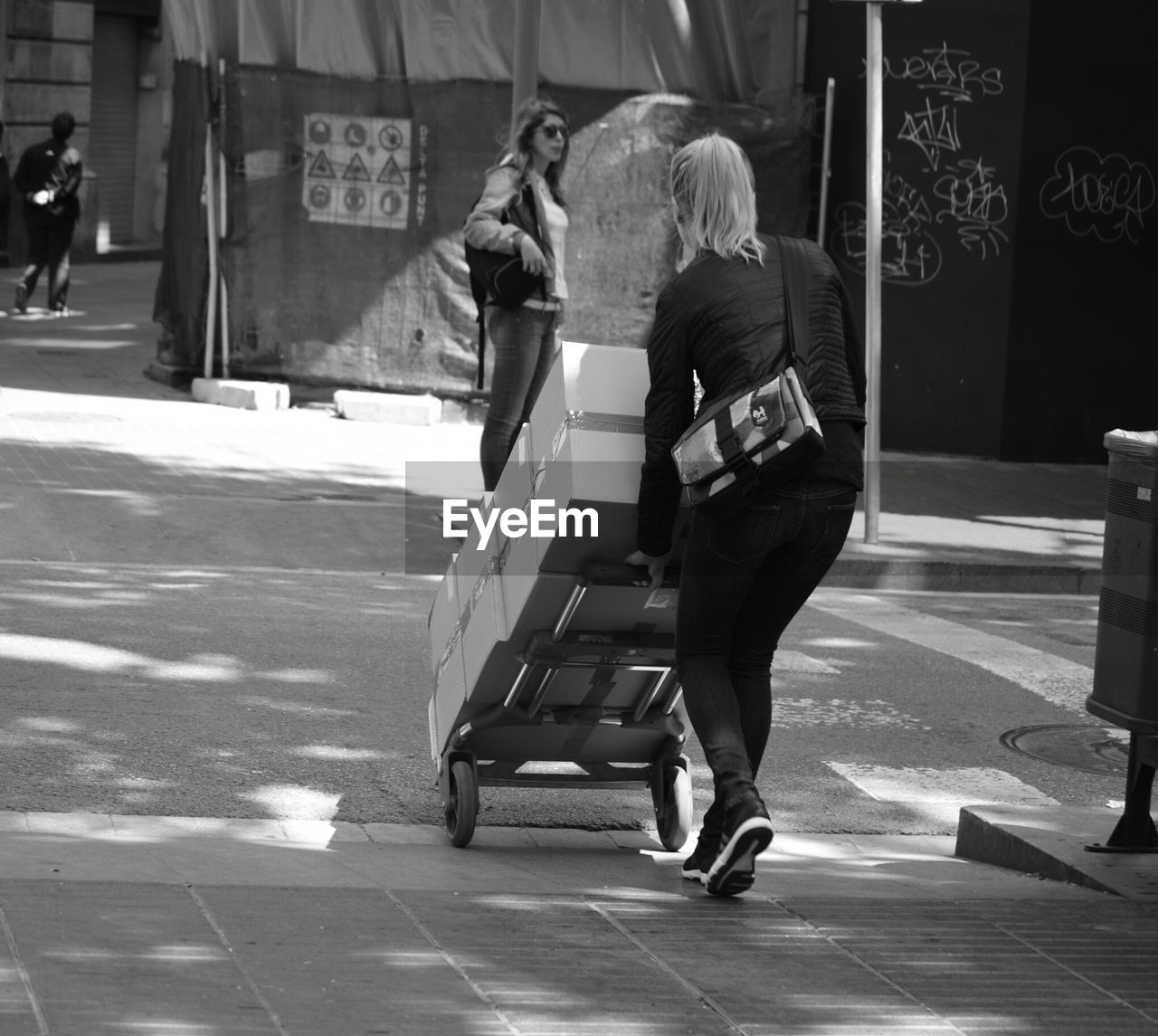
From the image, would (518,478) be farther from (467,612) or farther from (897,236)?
(897,236)

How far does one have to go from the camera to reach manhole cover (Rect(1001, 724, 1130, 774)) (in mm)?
6953

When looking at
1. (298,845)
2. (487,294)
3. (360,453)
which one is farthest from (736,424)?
(360,453)

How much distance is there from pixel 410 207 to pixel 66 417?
3.08 m

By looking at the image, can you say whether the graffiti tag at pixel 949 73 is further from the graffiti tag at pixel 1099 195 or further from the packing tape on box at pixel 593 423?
the packing tape on box at pixel 593 423

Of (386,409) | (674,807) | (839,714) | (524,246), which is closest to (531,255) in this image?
(524,246)

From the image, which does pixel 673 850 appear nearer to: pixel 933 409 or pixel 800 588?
pixel 800 588

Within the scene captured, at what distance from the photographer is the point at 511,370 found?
9.62 m

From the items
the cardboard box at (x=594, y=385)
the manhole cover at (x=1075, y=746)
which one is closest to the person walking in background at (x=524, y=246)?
the manhole cover at (x=1075, y=746)

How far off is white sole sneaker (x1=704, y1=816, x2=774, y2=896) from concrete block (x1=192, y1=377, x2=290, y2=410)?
10090 millimetres

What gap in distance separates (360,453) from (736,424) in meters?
8.54

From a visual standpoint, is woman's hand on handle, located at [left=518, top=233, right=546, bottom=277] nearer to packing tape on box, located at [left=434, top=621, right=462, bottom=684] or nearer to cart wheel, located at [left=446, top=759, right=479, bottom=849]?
packing tape on box, located at [left=434, top=621, right=462, bottom=684]

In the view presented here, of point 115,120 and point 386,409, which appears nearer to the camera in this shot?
point 386,409

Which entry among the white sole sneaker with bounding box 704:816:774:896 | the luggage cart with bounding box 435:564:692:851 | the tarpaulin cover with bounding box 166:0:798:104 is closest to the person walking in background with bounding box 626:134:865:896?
the white sole sneaker with bounding box 704:816:774:896

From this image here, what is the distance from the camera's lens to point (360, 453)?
1288cm
